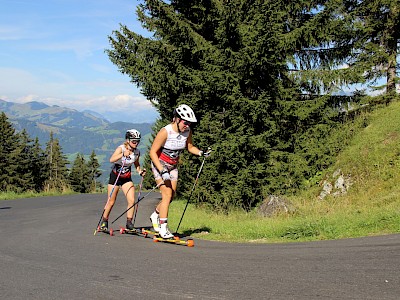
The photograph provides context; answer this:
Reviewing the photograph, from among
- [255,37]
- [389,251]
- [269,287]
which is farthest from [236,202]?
[269,287]

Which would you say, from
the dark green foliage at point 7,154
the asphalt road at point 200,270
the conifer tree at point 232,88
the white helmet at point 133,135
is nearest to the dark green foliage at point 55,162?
the dark green foliage at point 7,154

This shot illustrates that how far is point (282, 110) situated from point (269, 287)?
11.4m

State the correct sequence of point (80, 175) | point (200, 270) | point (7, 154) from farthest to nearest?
point (80, 175), point (7, 154), point (200, 270)

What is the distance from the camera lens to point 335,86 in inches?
639

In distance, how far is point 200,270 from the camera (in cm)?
464

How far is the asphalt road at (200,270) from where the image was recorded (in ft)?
12.1

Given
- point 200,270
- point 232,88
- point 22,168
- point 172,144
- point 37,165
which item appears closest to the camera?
point 200,270

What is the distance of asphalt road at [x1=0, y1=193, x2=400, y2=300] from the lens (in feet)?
12.1

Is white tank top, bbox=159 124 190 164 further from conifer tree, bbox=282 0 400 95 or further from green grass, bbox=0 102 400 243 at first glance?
conifer tree, bbox=282 0 400 95

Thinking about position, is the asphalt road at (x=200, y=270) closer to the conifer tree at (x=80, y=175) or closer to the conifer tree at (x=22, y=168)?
the conifer tree at (x=22, y=168)

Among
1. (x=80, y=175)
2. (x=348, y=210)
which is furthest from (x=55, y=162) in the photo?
(x=348, y=210)

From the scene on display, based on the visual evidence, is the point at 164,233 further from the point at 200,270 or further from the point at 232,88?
the point at 232,88

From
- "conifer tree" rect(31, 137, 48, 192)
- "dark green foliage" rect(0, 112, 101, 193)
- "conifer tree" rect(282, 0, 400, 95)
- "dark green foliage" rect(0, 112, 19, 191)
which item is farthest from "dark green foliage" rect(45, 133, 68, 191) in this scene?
"conifer tree" rect(282, 0, 400, 95)

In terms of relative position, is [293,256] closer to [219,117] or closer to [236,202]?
[236,202]
